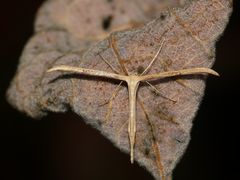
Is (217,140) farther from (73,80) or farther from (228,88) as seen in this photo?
(73,80)

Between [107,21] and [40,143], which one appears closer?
[107,21]

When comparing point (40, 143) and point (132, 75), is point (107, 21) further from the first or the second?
point (40, 143)

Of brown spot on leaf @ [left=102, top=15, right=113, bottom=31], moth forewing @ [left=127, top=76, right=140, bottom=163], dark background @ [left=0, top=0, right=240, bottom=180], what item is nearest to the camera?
moth forewing @ [left=127, top=76, right=140, bottom=163]

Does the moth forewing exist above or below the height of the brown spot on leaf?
below

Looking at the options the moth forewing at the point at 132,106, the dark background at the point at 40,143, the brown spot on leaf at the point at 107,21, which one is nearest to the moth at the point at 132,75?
the moth forewing at the point at 132,106

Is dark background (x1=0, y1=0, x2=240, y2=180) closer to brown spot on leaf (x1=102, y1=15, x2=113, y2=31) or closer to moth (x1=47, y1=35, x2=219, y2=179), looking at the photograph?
brown spot on leaf (x1=102, y1=15, x2=113, y2=31)

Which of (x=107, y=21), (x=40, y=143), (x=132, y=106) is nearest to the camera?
(x=132, y=106)

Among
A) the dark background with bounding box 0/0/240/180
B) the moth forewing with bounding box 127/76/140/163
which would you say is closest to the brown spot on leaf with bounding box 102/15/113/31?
the dark background with bounding box 0/0/240/180

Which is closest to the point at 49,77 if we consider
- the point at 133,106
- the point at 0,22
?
the point at 133,106

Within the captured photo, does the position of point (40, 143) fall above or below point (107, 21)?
below

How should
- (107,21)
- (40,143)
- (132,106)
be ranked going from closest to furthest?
(132,106)
(107,21)
(40,143)

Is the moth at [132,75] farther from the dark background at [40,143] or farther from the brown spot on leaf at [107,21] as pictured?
the dark background at [40,143]

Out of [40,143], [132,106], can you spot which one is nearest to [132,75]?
[132,106]
